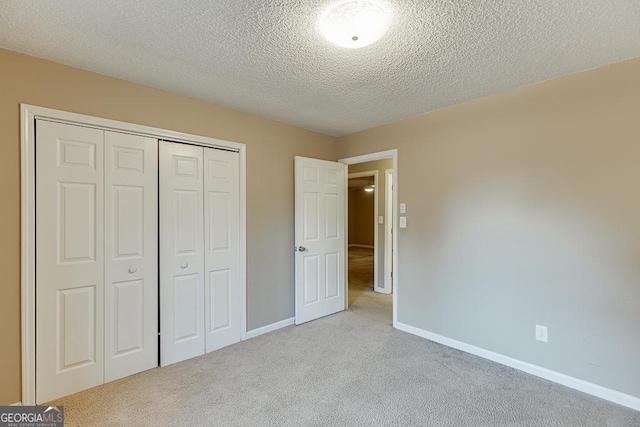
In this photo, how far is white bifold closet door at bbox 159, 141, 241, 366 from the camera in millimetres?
2590

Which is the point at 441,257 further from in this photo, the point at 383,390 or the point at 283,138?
the point at 283,138

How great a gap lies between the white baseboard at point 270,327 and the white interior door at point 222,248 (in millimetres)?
165

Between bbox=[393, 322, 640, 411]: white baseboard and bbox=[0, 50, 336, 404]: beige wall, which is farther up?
bbox=[0, 50, 336, 404]: beige wall

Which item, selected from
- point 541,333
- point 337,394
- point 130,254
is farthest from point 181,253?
point 541,333

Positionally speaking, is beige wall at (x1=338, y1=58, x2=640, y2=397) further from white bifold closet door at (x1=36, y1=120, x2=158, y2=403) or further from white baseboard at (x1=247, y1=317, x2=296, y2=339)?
white bifold closet door at (x1=36, y1=120, x2=158, y2=403)

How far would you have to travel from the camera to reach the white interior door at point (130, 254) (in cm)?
230

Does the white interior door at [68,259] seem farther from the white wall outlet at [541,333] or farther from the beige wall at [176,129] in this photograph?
the white wall outlet at [541,333]

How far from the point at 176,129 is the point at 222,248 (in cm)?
118

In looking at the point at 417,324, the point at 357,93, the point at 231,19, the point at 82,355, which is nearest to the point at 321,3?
the point at 231,19

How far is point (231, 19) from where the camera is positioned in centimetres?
162

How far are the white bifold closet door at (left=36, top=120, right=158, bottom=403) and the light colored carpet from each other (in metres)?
0.23

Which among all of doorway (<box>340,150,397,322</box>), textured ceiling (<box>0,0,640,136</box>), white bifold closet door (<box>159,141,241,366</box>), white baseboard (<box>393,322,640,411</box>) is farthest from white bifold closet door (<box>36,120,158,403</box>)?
white baseboard (<box>393,322,640,411</box>)

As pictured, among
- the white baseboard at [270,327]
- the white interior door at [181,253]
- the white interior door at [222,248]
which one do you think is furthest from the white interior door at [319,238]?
the white interior door at [181,253]

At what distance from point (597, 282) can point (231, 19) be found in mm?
3002
